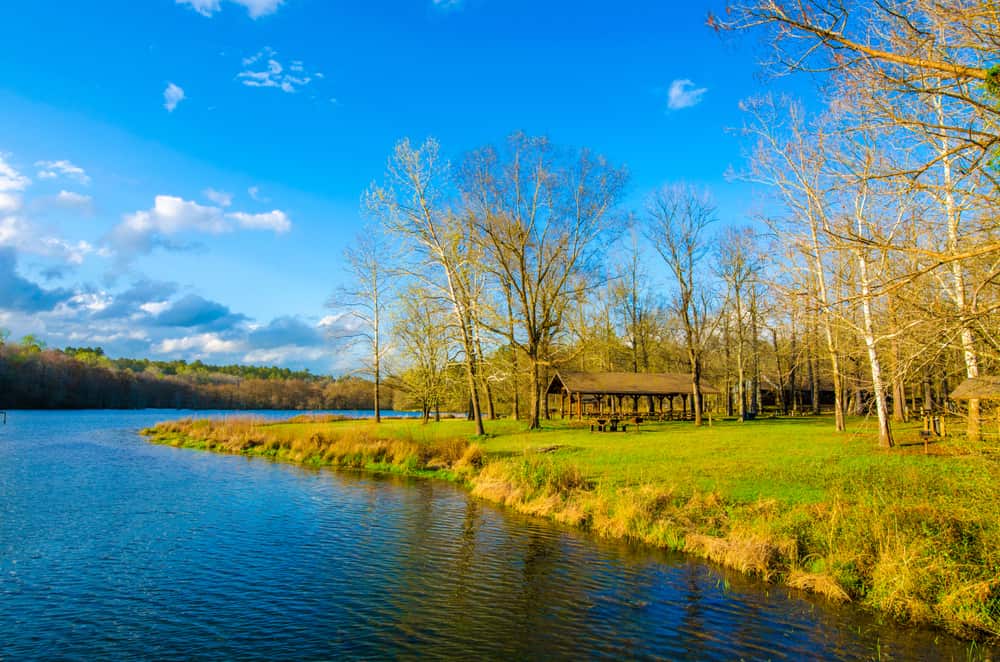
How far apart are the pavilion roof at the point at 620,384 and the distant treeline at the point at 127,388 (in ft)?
148

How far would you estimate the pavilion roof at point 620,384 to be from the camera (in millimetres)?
40812

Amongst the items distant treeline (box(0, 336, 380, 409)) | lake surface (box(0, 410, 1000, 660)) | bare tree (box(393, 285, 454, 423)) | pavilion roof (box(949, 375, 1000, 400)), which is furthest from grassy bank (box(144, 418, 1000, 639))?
distant treeline (box(0, 336, 380, 409))

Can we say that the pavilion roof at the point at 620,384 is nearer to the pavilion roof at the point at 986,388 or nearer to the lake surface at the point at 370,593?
the lake surface at the point at 370,593

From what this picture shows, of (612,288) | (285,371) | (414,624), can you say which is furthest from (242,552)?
(285,371)

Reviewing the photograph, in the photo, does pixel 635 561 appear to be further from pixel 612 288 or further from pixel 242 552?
pixel 612 288

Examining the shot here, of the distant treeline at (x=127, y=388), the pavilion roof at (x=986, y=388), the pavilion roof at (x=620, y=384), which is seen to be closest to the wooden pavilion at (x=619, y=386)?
the pavilion roof at (x=620, y=384)

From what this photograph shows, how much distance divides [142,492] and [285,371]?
6294 inches

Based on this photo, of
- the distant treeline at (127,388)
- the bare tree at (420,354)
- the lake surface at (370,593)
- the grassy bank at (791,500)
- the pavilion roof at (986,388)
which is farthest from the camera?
the distant treeline at (127,388)

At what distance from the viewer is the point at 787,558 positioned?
10461 mm

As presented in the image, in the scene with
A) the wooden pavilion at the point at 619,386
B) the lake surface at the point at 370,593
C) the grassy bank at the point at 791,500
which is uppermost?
the wooden pavilion at the point at 619,386

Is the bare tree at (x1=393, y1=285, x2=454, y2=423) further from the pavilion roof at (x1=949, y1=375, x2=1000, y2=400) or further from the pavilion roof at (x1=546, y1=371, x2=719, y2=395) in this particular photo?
the pavilion roof at (x1=949, y1=375, x2=1000, y2=400)

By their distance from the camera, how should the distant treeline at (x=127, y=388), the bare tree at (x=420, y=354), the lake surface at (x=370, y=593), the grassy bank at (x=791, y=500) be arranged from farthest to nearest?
the distant treeline at (x=127, y=388), the bare tree at (x=420, y=354), the grassy bank at (x=791, y=500), the lake surface at (x=370, y=593)

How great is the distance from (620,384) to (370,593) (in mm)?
34869

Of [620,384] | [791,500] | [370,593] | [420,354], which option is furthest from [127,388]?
[791,500]
